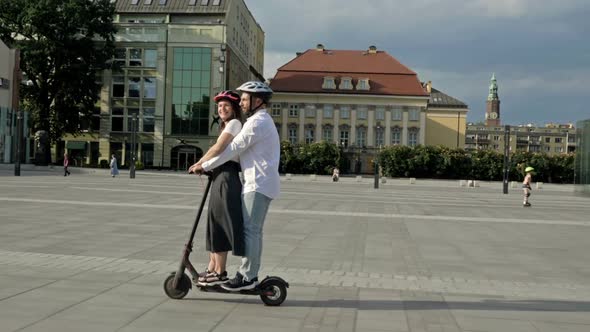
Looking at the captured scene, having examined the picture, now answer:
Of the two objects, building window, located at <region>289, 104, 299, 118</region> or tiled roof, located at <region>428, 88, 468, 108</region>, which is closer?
building window, located at <region>289, 104, 299, 118</region>

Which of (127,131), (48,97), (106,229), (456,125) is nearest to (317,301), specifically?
(106,229)

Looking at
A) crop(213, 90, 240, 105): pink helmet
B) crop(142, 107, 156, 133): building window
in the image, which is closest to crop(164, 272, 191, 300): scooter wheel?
crop(213, 90, 240, 105): pink helmet

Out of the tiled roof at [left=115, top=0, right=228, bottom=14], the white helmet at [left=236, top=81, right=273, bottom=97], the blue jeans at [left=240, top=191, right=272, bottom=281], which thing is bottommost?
the blue jeans at [left=240, top=191, right=272, bottom=281]

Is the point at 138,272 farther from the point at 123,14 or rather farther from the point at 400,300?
the point at 123,14

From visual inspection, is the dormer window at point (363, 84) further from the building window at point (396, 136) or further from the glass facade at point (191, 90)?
the glass facade at point (191, 90)

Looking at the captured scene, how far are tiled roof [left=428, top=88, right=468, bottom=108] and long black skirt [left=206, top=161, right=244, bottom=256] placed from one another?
103m

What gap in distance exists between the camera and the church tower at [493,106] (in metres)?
187

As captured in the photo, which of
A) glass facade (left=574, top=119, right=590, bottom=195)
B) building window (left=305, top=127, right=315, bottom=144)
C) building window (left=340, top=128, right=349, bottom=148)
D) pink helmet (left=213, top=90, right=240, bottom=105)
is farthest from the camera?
building window (left=305, top=127, right=315, bottom=144)

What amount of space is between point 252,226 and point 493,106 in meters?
196

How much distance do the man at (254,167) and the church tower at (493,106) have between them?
18977 centimetres

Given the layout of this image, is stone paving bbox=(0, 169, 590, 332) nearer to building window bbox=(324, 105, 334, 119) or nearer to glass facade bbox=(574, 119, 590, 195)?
glass facade bbox=(574, 119, 590, 195)

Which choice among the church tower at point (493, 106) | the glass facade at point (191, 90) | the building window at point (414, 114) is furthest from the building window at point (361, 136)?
→ the church tower at point (493, 106)

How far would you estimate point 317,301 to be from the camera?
5.82 metres

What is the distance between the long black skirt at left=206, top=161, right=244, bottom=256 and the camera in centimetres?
539
